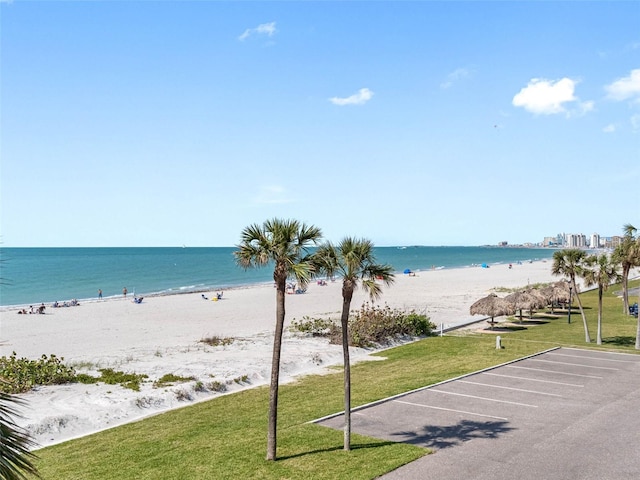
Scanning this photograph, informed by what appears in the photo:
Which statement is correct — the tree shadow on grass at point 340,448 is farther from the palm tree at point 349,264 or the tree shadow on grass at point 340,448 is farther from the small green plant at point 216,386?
the small green plant at point 216,386

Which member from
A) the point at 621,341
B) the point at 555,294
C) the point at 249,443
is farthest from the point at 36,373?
the point at 555,294

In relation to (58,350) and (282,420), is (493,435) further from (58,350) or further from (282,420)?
(58,350)

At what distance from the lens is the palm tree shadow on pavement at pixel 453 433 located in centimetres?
1468

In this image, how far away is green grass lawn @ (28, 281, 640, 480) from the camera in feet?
42.4

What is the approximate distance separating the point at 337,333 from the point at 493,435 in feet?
57.4

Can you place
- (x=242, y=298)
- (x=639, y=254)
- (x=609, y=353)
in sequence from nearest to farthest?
1. (x=609, y=353)
2. (x=639, y=254)
3. (x=242, y=298)

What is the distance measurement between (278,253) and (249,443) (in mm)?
5744

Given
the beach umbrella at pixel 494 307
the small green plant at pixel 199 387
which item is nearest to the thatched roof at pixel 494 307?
the beach umbrella at pixel 494 307

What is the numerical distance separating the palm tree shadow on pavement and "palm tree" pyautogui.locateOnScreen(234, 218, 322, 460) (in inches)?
169

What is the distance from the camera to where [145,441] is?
1541cm

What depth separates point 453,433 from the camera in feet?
50.8

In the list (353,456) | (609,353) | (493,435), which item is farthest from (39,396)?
(609,353)

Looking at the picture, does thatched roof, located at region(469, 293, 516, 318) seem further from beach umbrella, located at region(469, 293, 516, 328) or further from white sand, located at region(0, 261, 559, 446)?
white sand, located at region(0, 261, 559, 446)

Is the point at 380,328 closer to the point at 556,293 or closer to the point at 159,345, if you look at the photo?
the point at 159,345
